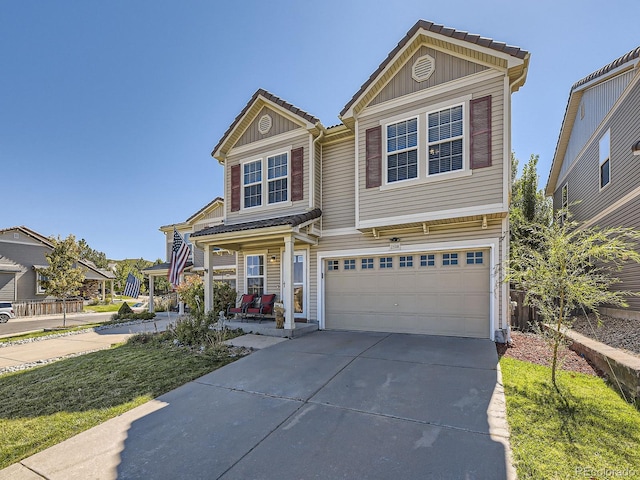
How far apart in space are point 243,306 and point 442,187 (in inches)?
283

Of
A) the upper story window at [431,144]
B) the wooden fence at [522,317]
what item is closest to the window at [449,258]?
the upper story window at [431,144]

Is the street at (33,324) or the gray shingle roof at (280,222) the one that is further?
the street at (33,324)

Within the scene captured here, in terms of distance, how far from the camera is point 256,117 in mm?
10516

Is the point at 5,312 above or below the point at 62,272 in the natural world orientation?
below

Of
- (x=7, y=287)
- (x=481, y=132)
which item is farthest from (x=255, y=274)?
(x=7, y=287)

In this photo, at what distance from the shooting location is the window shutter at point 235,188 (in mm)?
10719

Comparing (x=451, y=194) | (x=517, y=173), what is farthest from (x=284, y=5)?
(x=517, y=173)

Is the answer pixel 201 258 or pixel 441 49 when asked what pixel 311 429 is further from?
pixel 201 258

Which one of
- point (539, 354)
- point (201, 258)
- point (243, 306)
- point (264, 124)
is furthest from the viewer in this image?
point (201, 258)

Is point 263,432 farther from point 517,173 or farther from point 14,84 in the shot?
point 517,173

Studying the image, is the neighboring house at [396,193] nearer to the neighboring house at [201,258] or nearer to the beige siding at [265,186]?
the beige siding at [265,186]

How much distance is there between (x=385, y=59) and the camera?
812 cm

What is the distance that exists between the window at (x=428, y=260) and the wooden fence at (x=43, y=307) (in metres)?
23.3

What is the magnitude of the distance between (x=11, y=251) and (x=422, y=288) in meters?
26.4
